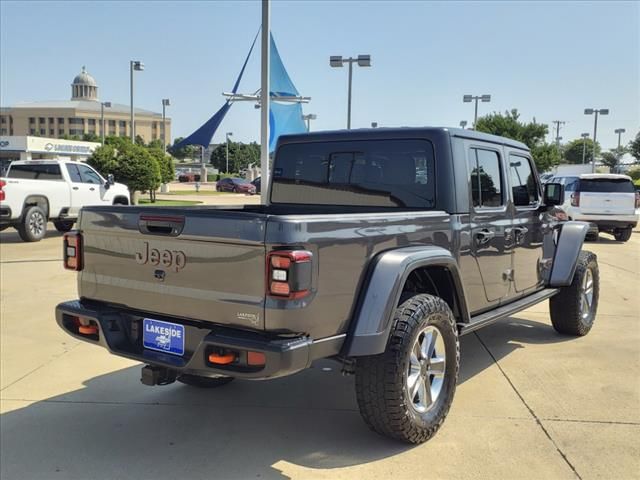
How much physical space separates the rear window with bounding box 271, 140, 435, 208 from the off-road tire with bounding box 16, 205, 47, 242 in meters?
9.68

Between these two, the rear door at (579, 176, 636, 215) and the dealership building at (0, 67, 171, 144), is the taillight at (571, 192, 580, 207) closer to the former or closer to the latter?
the rear door at (579, 176, 636, 215)

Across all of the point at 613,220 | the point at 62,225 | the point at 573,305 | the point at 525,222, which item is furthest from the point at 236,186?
the point at 525,222

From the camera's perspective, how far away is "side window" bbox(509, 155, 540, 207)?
5004mm

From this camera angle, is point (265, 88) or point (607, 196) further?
point (607, 196)

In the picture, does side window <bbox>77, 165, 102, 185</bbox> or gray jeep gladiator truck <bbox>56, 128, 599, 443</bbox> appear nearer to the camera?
gray jeep gladiator truck <bbox>56, 128, 599, 443</bbox>

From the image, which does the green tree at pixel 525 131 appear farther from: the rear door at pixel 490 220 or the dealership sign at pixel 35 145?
the rear door at pixel 490 220

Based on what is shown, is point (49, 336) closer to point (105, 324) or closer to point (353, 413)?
point (105, 324)

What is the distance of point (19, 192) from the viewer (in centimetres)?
1255

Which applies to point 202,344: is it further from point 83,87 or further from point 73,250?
point 83,87

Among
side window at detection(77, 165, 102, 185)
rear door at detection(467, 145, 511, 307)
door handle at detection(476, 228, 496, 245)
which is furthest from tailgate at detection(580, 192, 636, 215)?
side window at detection(77, 165, 102, 185)

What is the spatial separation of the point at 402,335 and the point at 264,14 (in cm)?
820

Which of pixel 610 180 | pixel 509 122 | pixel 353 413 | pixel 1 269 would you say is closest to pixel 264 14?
pixel 1 269

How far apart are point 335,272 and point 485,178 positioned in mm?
2008

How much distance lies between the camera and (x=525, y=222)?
5.02 meters
